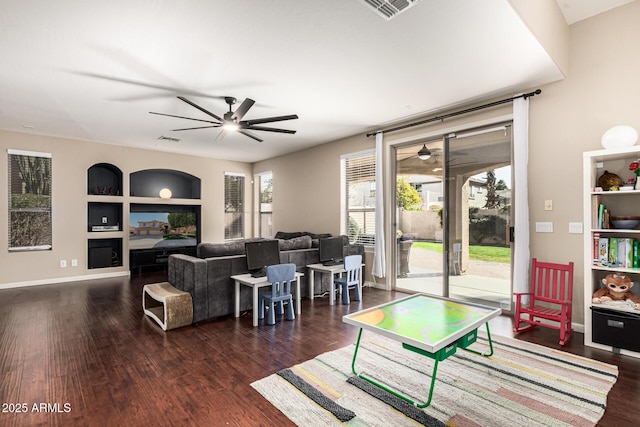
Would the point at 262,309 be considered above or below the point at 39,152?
below

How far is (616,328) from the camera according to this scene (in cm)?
289

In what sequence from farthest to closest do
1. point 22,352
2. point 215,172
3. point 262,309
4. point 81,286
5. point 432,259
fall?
1. point 215,172
2. point 81,286
3. point 432,259
4. point 262,309
5. point 22,352

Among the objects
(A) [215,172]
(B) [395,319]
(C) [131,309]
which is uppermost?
(A) [215,172]

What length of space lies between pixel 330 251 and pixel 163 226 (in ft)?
15.6

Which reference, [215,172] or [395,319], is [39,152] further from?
[395,319]

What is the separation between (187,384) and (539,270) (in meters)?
3.79

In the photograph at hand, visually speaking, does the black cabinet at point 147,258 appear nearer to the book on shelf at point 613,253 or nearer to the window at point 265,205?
the window at point 265,205

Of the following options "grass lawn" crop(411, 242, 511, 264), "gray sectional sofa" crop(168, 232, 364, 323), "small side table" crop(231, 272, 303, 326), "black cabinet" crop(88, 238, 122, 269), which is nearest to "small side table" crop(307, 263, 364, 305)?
"gray sectional sofa" crop(168, 232, 364, 323)

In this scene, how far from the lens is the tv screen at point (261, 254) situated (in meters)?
3.93

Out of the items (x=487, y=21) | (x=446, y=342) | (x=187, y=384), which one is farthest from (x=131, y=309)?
(x=487, y=21)

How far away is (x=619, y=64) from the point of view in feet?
10.6

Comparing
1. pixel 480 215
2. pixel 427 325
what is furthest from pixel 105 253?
pixel 480 215

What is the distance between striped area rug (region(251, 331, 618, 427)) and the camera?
6.54 feet

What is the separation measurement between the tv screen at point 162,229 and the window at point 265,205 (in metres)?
1.68
